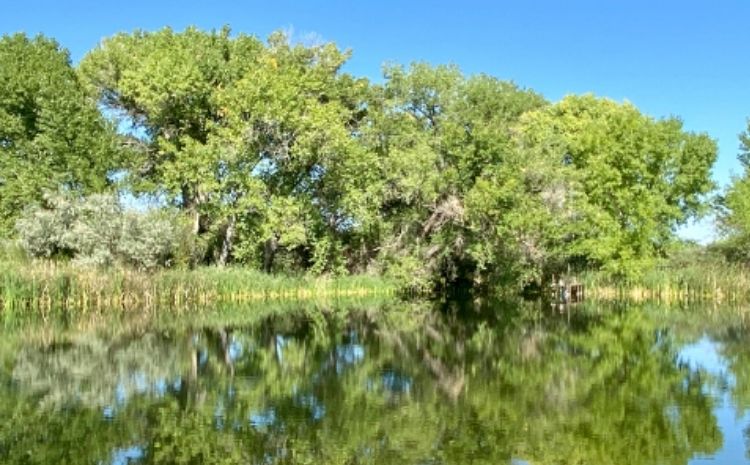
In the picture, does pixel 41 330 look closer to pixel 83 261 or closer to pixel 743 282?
pixel 83 261

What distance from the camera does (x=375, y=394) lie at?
1509 cm

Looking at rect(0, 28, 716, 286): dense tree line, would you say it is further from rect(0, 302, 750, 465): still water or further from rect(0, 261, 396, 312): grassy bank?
rect(0, 302, 750, 465): still water

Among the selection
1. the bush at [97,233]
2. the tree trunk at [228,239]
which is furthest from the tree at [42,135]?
the tree trunk at [228,239]

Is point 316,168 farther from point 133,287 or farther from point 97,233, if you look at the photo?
point 133,287

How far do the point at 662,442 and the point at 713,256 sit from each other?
39.0 m

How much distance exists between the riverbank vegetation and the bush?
43 centimetres

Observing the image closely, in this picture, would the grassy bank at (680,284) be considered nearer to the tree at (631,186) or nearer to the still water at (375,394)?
the tree at (631,186)

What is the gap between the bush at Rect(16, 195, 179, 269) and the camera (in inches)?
1492

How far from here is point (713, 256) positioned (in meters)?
47.2

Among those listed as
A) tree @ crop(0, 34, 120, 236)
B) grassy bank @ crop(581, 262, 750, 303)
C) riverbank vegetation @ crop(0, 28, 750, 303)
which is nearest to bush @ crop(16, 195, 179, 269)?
riverbank vegetation @ crop(0, 28, 750, 303)

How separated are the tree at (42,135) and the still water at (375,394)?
18840 mm

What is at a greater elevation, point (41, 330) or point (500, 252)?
point (500, 252)

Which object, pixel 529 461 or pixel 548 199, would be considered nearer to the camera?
pixel 529 461

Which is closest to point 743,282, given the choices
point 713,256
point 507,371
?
point 713,256
